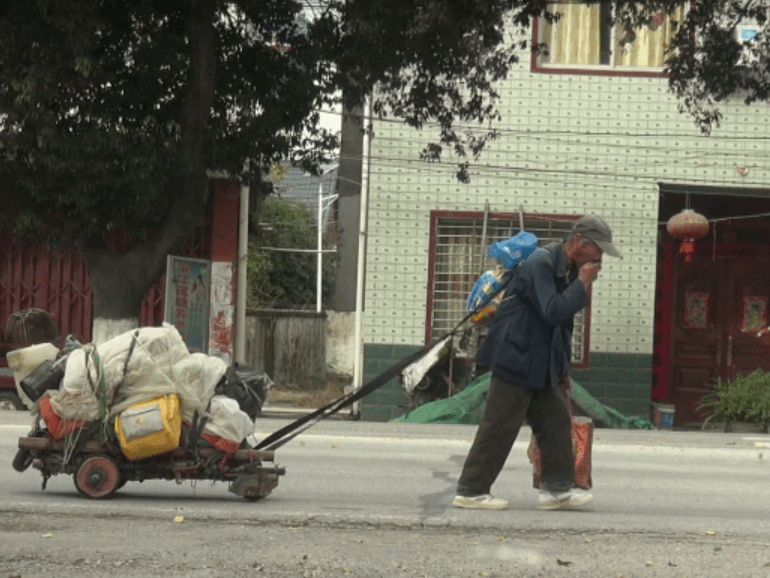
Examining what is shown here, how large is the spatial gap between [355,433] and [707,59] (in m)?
5.21

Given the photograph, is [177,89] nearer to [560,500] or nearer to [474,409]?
[474,409]

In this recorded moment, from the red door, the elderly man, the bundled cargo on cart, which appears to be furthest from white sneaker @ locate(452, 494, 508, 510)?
the red door

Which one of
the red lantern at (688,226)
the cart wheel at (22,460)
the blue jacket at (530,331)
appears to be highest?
the red lantern at (688,226)

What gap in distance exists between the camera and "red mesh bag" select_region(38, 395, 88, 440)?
8438mm

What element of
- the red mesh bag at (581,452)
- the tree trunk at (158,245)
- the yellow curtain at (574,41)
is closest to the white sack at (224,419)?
the red mesh bag at (581,452)

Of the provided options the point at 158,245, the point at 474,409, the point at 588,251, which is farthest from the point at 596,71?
the point at 588,251

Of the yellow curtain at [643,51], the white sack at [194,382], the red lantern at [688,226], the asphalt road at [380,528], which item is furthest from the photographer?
the yellow curtain at [643,51]

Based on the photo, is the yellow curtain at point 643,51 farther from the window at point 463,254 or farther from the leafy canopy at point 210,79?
the leafy canopy at point 210,79

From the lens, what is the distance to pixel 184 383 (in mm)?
8391

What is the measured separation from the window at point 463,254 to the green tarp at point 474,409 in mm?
1583

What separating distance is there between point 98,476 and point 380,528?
1.79 meters

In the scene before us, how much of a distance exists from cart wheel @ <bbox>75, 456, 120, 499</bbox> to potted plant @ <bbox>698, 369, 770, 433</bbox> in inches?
508

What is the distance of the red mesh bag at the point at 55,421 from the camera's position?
8438 millimetres

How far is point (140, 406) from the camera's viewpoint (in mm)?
8273
